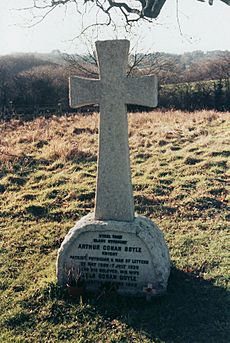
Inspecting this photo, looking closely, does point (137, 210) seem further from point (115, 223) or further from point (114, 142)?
point (114, 142)

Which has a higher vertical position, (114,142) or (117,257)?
(114,142)

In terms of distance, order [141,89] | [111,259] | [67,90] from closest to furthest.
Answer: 1. [141,89]
2. [111,259]
3. [67,90]

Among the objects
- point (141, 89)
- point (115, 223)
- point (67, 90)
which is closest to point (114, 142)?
point (141, 89)

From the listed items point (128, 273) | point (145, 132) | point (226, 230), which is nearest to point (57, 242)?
point (128, 273)

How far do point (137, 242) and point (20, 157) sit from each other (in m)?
6.52

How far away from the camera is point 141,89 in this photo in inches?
203

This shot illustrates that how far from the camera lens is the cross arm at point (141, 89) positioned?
5145mm

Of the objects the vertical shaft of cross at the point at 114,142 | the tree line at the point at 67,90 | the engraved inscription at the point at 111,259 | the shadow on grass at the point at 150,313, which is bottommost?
the shadow on grass at the point at 150,313

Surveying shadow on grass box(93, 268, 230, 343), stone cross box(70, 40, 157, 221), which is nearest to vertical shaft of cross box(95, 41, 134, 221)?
stone cross box(70, 40, 157, 221)

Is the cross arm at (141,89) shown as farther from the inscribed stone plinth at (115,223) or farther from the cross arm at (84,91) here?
the cross arm at (84,91)

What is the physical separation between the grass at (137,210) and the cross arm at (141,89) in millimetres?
1993

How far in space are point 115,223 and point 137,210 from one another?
2555 mm

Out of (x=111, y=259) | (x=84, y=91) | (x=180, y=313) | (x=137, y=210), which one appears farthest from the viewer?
(x=137, y=210)

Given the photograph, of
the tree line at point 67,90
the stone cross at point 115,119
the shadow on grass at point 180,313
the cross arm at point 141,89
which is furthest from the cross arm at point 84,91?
the tree line at point 67,90
